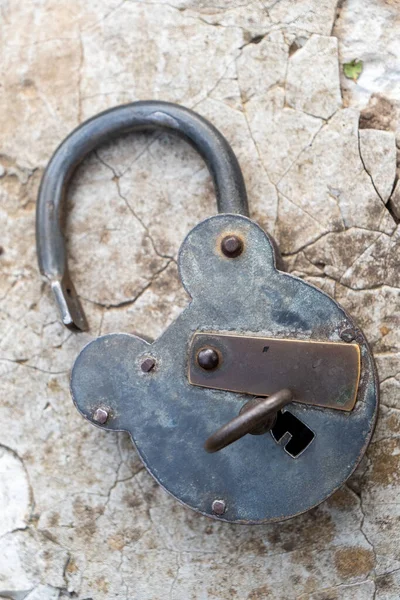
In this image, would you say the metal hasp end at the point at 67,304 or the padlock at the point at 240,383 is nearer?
the padlock at the point at 240,383

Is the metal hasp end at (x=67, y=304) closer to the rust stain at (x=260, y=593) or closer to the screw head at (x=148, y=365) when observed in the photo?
the screw head at (x=148, y=365)

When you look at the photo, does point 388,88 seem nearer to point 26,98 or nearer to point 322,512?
point 26,98

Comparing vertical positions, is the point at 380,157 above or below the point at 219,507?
above

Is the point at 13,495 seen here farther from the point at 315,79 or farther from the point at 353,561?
the point at 315,79

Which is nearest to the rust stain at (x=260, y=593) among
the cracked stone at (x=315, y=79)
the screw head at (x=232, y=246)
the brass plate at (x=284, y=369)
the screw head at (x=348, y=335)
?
the brass plate at (x=284, y=369)

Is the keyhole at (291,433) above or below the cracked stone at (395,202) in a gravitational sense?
below

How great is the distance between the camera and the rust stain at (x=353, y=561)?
4.63ft

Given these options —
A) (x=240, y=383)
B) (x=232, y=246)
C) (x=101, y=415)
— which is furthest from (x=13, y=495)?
(x=232, y=246)

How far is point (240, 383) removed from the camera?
4.11 ft

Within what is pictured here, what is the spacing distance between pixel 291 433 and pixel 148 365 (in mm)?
274

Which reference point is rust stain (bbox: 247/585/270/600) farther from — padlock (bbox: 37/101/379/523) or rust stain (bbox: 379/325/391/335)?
rust stain (bbox: 379/325/391/335)

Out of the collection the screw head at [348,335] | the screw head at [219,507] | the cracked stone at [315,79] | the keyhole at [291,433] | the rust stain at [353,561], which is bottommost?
the rust stain at [353,561]

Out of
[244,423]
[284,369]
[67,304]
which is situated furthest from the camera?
[67,304]

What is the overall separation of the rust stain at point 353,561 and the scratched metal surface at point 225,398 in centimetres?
24
